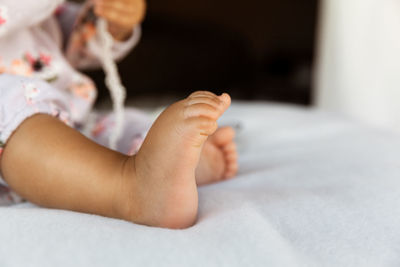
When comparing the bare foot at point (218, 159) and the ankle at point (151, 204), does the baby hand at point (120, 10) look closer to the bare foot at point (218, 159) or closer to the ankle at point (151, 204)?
the bare foot at point (218, 159)

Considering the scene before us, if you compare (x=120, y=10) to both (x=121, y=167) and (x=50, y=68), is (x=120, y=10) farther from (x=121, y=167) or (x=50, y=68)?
(x=121, y=167)

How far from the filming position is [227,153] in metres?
0.63

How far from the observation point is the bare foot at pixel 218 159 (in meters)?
0.59

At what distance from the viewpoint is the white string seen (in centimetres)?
71

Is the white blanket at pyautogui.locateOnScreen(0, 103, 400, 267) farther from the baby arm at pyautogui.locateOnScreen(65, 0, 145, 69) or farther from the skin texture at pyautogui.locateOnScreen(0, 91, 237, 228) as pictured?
the baby arm at pyautogui.locateOnScreen(65, 0, 145, 69)

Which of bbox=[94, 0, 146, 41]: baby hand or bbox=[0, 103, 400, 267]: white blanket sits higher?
bbox=[94, 0, 146, 41]: baby hand

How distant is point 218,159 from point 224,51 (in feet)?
5.82

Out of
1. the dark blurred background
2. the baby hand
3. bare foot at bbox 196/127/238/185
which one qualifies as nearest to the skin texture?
bare foot at bbox 196/127/238/185

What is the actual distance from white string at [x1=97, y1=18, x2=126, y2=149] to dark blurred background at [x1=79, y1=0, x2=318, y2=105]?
102 cm

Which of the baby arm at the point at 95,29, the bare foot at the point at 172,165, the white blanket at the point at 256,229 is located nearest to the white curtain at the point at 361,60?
the white blanket at the point at 256,229

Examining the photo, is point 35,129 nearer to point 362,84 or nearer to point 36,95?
point 36,95

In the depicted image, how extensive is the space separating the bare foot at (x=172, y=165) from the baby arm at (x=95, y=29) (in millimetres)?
375

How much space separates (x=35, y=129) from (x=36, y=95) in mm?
67

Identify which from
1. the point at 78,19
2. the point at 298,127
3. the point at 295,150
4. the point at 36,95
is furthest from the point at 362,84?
the point at 36,95
